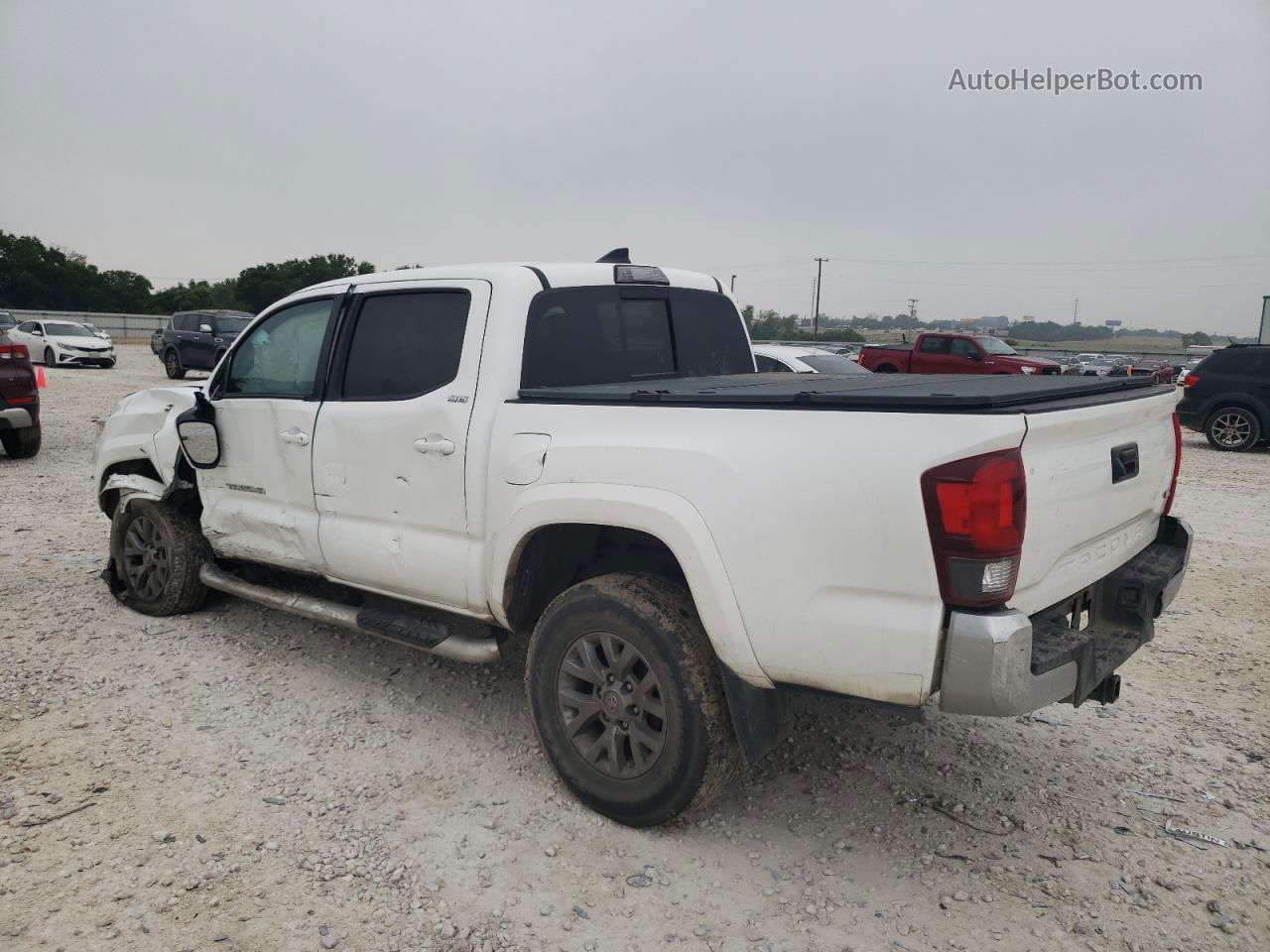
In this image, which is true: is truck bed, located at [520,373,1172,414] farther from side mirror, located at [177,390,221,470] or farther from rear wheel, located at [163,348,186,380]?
rear wheel, located at [163,348,186,380]

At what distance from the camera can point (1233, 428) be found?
43.8ft

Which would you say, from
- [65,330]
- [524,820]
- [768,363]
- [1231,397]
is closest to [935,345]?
[1231,397]

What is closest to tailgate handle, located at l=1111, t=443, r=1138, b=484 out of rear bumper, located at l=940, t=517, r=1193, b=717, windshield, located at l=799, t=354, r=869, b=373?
rear bumper, located at l=940, t=517, r=1193, b=717

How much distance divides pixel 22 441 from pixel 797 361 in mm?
9398

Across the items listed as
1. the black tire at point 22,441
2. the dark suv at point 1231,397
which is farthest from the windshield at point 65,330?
the dark suv at point 1231,397

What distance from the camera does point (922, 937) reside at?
256cm

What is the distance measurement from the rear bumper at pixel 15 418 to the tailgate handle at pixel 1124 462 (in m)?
10.9

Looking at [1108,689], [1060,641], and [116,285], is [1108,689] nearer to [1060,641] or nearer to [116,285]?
[1060,641]

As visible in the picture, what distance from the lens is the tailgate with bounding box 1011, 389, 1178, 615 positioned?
7.98 feet

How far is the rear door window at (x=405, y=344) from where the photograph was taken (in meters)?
3.59

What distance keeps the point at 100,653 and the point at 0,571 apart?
6.65 ft

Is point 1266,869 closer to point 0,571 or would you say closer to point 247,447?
point 247,447

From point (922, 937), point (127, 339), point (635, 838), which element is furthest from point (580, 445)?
point (127, 339)

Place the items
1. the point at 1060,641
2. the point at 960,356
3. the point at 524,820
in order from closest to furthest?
the point at 1060,641 → the point at 524,820 → the point at 960,356
